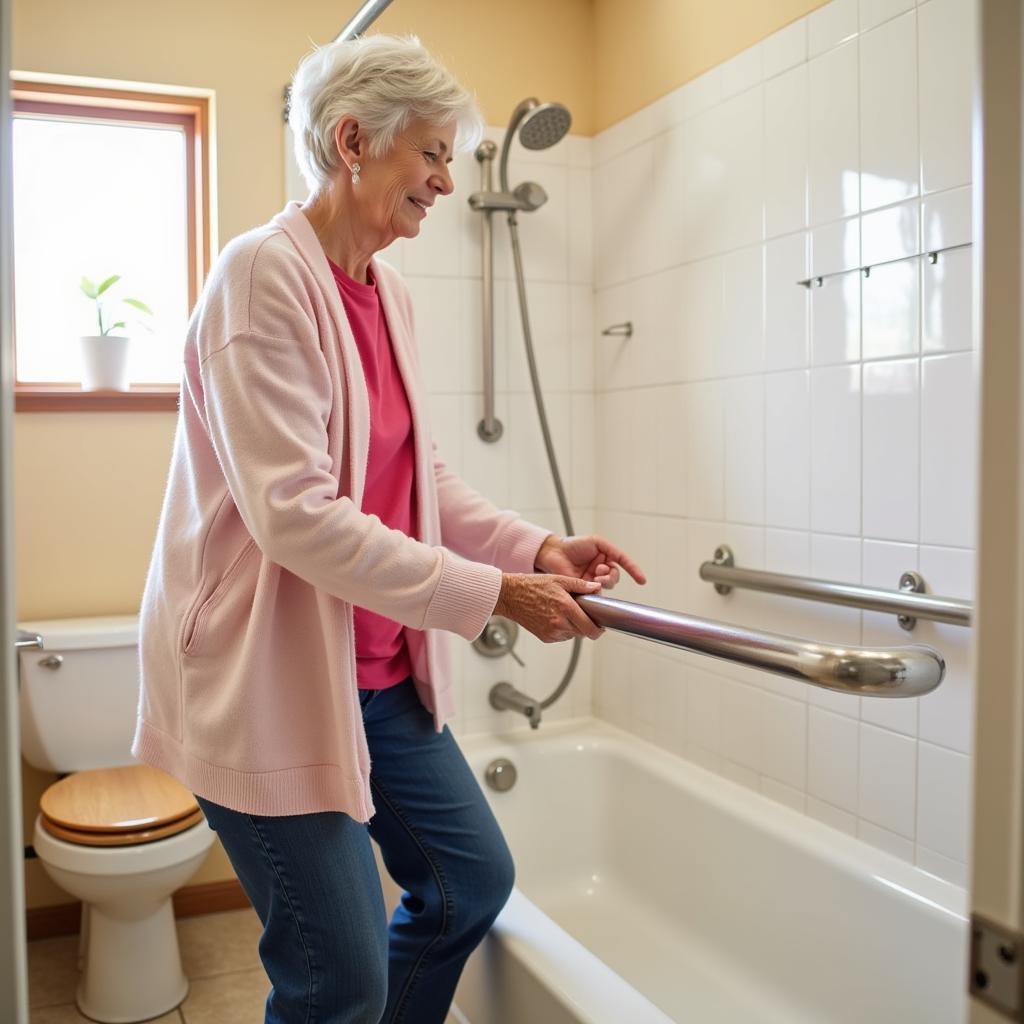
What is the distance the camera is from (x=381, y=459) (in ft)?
4.39

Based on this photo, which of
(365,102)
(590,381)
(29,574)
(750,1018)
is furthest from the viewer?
(590,381)

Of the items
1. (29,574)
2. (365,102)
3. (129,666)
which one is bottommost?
(129,666)

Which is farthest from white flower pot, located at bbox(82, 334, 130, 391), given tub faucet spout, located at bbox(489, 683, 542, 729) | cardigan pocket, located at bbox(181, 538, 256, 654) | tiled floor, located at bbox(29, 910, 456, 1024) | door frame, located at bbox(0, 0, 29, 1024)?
door frame, located at bbox(0, 0, 29, 1024)

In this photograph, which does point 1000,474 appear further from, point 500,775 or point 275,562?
point 500,775

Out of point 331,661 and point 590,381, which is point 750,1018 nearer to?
point 331,661

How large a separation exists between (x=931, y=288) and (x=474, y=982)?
4.19 ft

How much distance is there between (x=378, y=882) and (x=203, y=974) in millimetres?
1199

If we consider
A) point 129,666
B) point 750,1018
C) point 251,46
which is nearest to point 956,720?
point 750,1018

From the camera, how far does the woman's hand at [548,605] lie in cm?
116

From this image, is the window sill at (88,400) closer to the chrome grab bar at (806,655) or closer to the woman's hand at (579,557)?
the woman's hand at (579,557)

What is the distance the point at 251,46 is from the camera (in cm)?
232

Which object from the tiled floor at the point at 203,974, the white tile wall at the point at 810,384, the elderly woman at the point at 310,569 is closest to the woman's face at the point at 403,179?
the elderly woman at the point at 310,569

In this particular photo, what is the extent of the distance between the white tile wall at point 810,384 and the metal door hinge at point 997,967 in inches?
32.0

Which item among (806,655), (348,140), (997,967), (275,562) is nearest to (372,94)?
(348,140)
